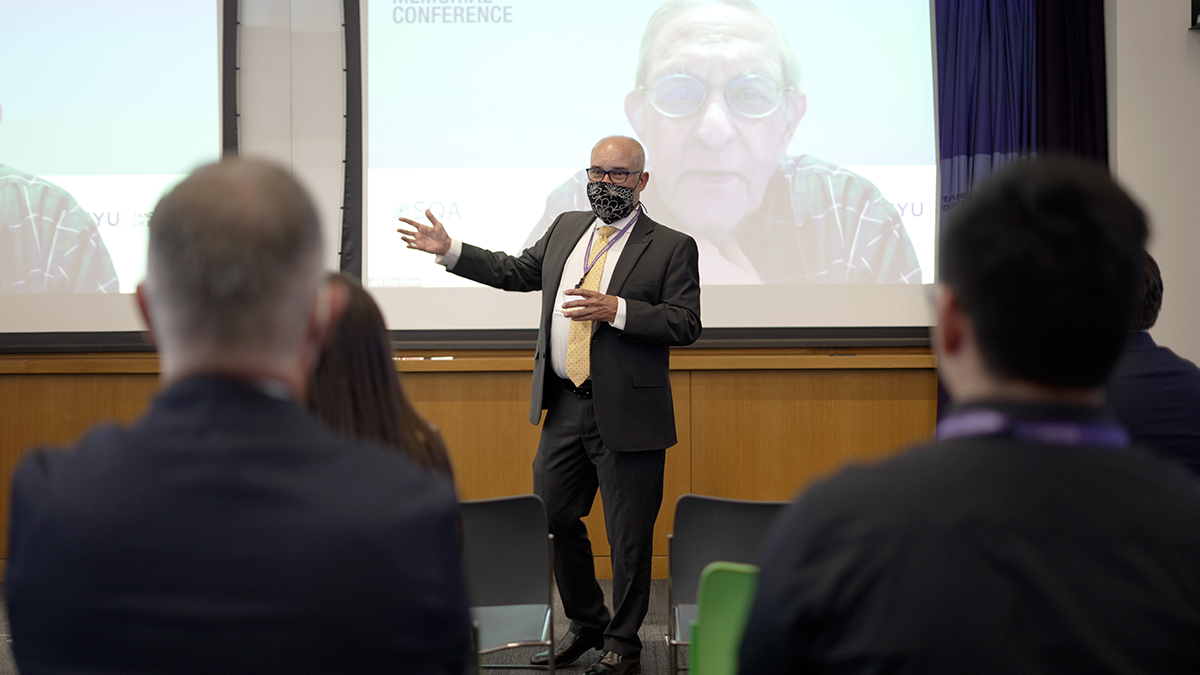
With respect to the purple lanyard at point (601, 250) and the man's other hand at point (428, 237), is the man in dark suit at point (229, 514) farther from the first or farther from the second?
the purple lanyard at point (601, 250)

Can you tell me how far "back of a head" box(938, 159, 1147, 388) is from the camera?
29.2 inches

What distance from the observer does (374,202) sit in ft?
13.9

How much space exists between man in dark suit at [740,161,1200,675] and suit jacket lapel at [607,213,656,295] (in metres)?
2.28

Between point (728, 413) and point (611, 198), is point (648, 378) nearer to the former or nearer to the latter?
point (611, 198)

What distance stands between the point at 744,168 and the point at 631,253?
1.32 m

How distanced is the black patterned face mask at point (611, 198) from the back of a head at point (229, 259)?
2.33 m

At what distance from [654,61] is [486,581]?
269 centimetres

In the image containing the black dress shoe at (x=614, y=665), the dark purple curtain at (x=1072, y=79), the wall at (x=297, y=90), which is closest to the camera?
the black dress shoe at (x=614, y=665)

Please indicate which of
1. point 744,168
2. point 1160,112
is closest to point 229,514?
point 744,168

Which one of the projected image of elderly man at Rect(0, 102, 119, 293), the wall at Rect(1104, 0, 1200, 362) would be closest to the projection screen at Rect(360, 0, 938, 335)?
the wall at Rect(1104, 0, 1200, 362)

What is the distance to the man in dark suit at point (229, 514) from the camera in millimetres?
730

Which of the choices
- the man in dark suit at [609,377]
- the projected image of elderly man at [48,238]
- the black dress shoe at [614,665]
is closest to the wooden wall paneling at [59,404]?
the projected image of elderly man at [48,238]

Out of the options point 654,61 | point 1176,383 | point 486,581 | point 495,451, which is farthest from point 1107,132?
point 486,581

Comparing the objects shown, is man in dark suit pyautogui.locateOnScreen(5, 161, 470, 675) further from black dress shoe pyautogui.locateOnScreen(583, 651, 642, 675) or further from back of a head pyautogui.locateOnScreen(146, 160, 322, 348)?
black dress shoe pyautogui.locateOnScreen(583, 651, 642, 675)
